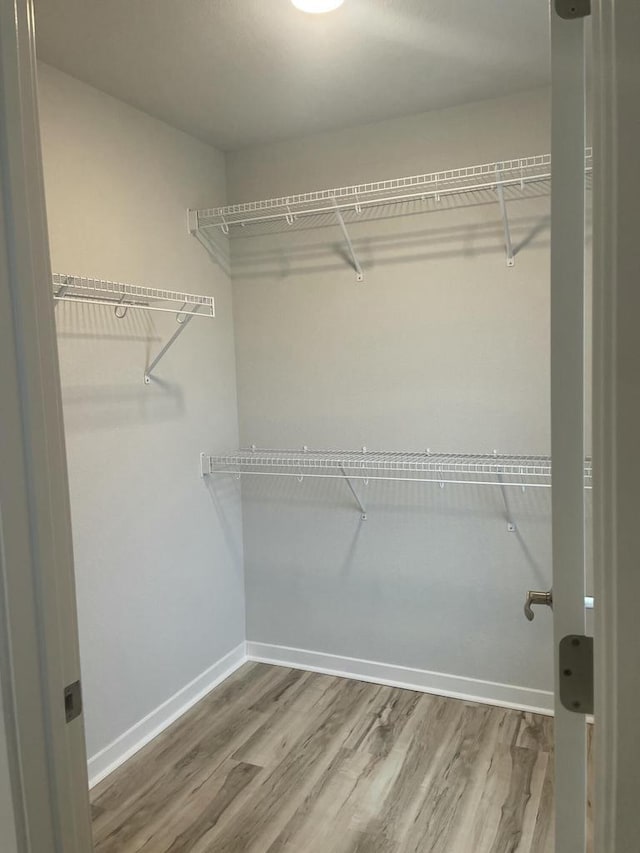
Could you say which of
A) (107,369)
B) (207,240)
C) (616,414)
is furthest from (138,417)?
(616,414)

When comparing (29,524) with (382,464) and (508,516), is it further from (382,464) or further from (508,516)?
(508,516)

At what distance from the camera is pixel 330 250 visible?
9.77 ft

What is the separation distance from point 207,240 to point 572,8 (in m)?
2.43

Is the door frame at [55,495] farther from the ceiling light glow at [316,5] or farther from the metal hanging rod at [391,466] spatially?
the metal hanging rod at [391,466]

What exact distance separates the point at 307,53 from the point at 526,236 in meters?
1.10

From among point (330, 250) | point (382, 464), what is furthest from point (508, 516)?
point (330, 250)

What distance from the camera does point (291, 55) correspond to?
217 centimetres

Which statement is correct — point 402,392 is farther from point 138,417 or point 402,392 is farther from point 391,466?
point 138,417

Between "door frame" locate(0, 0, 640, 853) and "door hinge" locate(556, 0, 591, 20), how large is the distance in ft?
0.51

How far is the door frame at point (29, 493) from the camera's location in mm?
913

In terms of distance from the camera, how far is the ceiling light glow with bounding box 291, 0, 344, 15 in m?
Result: 1.83

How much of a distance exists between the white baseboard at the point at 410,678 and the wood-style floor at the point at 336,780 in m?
0.06

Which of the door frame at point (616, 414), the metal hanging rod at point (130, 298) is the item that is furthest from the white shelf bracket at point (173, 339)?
the door frame at point (616, 414)

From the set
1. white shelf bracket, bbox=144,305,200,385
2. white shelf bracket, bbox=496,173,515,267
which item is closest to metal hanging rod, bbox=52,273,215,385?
white shelf bracket, bbox=144,305,200,385
